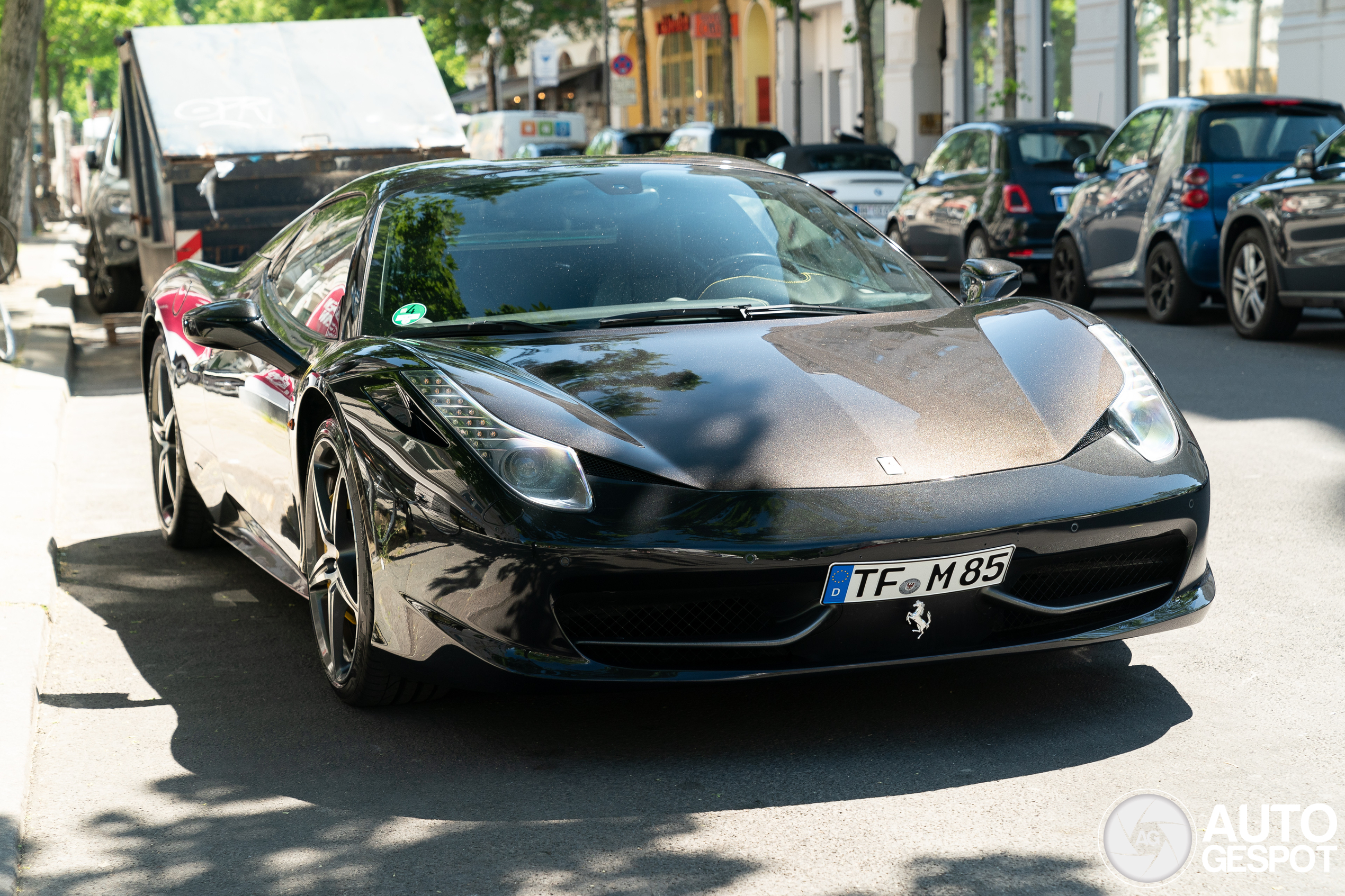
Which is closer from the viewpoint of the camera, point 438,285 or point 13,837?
point 13,837

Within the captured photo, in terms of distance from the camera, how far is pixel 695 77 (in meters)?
52.8

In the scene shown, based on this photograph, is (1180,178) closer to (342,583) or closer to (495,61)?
(342,583)

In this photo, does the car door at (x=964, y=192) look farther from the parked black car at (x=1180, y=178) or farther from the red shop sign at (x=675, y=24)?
the red shop sign at (x=675, y=24)

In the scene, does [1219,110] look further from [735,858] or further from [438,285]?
[735,858]

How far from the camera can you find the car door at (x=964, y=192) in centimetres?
1572

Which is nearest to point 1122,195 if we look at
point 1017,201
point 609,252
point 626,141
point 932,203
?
point 1017,201

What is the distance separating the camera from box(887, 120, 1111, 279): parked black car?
1526 centimetres

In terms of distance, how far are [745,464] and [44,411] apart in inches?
261

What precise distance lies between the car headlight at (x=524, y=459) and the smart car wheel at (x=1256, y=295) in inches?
337

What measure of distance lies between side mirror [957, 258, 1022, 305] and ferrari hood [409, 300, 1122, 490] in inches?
22.2

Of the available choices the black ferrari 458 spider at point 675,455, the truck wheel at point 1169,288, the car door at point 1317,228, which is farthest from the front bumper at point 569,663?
the truck wheel at point 1169,288

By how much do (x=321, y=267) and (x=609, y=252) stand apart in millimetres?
937

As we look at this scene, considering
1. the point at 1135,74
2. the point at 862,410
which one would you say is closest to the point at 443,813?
the point at 862,410

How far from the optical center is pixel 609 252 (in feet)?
16.0
